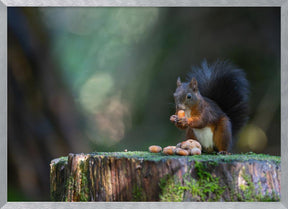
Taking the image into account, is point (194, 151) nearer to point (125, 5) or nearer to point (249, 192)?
point (249, 192)

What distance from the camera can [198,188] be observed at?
1.54 meters

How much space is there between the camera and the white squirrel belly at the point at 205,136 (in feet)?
6.82

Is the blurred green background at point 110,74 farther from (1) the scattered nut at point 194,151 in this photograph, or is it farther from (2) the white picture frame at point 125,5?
(1) the scattered nut at point 194,151

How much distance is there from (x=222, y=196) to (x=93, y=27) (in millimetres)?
2055

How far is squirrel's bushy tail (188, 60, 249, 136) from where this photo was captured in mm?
2195

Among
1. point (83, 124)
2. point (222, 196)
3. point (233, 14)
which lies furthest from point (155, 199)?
point (233, 14)

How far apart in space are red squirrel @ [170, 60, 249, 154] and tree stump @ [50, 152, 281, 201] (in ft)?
1.39

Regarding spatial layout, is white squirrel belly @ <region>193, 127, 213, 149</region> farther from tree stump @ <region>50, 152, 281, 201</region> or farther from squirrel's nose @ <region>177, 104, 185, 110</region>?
tree stump @ <region>50, 152, 281, 201</region>

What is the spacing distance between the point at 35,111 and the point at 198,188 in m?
1.91

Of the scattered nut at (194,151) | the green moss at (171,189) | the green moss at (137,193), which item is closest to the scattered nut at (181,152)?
the scattered nut at (194,151)

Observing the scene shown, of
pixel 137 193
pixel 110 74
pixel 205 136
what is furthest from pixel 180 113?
pixel 110 74

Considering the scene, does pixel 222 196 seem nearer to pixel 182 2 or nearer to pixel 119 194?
pixel 119 194

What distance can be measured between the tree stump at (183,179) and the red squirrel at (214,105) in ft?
1.39

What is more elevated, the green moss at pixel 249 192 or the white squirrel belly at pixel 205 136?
the white squirrel belly at pixel 205 136
